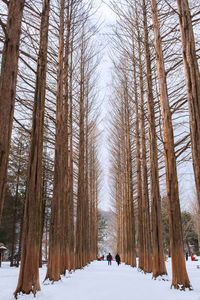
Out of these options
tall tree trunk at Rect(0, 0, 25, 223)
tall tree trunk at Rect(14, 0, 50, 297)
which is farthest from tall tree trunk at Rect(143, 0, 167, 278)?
tall tree trunk at Rect(0, 0, 25, 223)

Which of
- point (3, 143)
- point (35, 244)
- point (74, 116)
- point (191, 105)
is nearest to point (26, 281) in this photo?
point (35, 244)

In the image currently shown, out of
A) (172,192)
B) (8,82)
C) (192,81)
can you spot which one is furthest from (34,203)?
(192,81)

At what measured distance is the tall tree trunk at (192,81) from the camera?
12.0 feet

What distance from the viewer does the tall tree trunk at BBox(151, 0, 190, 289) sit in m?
5.21

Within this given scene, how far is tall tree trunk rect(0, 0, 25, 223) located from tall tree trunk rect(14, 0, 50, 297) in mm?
1561

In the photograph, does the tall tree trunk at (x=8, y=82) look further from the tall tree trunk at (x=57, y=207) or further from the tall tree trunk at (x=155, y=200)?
the tall tree trunk at (x=155, y=200)

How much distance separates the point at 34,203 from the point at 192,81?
3381 millimetres

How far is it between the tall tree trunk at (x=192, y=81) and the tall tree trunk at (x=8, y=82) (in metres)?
2.51

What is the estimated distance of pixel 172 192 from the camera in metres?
5.77

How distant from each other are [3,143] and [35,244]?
7.64 ft

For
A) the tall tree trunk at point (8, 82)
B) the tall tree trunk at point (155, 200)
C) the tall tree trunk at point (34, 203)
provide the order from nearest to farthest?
the tall tree trunk at point (8, 82), the tall tree trunk at point (34, 203), the tall tree trunk at point (155, 200)

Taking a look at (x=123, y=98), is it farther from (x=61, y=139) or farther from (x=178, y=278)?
(x=178, y=278)

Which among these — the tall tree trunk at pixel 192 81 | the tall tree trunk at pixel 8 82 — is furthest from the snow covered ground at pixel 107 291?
the tall tree trunk at pixel 8 82

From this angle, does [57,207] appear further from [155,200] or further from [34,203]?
[155,200]
